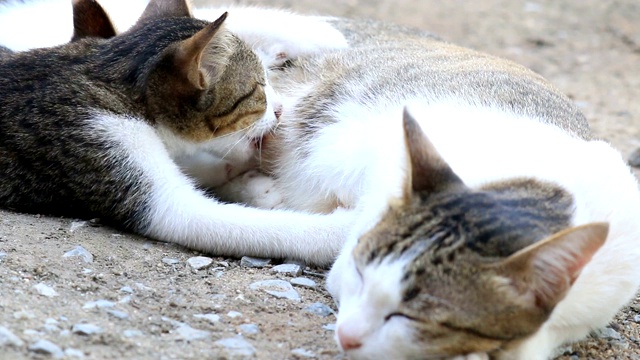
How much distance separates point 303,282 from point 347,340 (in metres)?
1.04

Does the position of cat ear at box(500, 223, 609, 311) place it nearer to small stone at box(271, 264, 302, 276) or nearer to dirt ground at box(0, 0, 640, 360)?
dirt ground at box(0, 0, 640, 360)

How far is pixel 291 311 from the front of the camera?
3576 mm

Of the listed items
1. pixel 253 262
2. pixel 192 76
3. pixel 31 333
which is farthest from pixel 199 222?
pixel 31 333

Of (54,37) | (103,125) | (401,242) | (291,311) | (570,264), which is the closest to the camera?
(570,264)

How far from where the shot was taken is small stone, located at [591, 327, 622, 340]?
3.73 meters

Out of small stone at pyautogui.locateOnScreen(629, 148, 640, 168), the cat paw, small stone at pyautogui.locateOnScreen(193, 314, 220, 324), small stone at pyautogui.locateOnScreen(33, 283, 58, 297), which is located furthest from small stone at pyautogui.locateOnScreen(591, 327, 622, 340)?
small stone at pyautogui.locateOnScreen(629, 148, 640, 168)

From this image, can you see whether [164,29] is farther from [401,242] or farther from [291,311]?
[401,242]

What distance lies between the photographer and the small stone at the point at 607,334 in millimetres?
3732

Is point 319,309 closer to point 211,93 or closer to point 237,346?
point 237,346

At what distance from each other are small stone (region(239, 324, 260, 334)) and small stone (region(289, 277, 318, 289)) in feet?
1.79

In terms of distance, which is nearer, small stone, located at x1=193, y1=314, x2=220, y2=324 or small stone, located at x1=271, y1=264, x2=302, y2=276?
small stone, located at x1=193, y1=314, x2=220, y2=324

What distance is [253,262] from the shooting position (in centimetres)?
407

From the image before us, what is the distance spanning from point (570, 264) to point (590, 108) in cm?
525

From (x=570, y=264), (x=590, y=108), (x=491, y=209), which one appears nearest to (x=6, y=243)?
(x=491, y=209)
